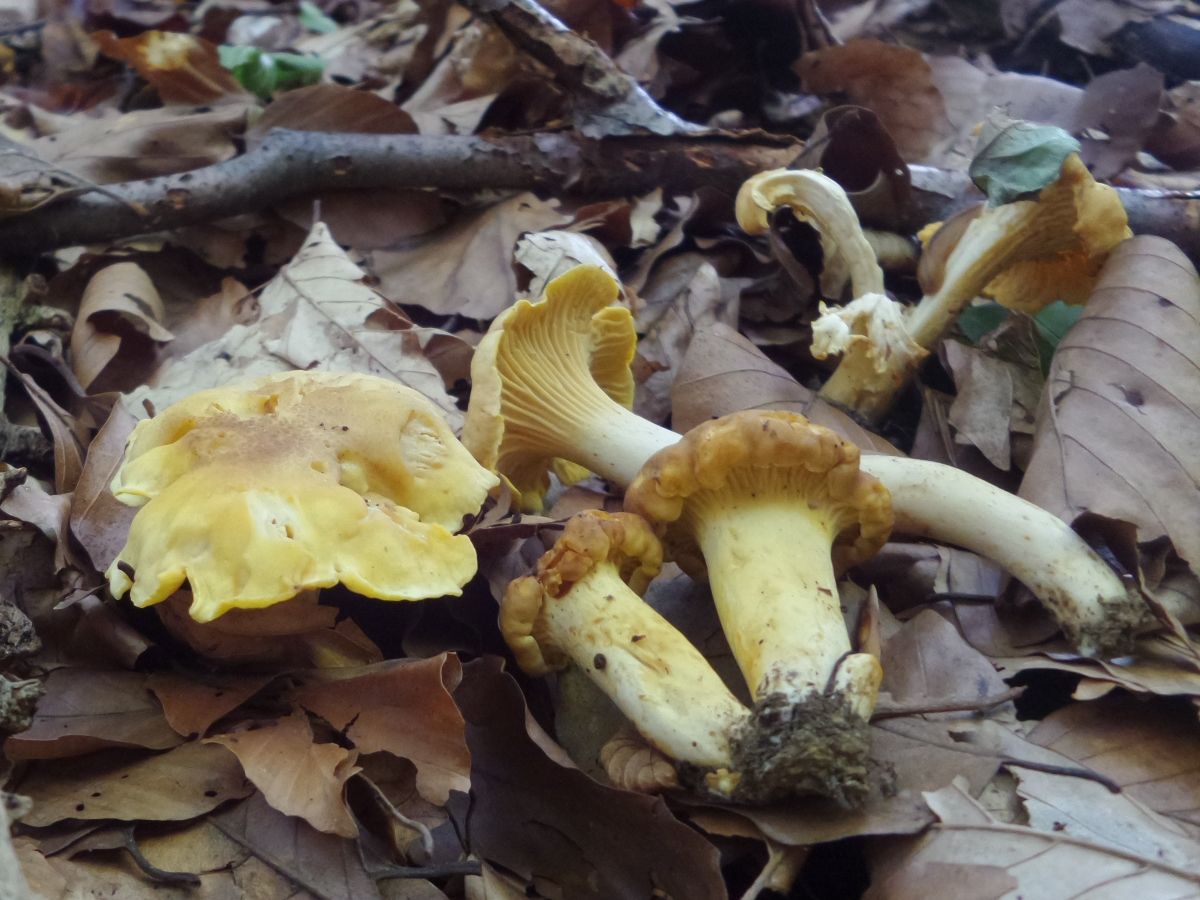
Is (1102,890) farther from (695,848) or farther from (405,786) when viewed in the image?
(405,786)

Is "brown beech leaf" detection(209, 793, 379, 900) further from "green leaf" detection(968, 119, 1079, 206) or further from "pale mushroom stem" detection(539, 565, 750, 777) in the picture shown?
"green leaf" detection(968, 119, 1079, 206)

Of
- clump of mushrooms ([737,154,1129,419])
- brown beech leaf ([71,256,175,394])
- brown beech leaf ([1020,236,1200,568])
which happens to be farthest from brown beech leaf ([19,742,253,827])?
brown beech leaf ([1020,236,1200,568])

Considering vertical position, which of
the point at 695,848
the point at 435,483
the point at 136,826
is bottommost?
the point at 136,826

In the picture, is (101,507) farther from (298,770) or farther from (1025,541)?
(1025,541)

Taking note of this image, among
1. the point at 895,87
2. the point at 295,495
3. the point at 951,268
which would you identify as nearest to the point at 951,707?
the point at 295,495

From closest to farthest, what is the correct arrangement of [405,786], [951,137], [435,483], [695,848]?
[695,848], [405,786], [435,483], [951,137]

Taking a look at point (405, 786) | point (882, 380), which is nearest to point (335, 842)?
point (405, 786)
